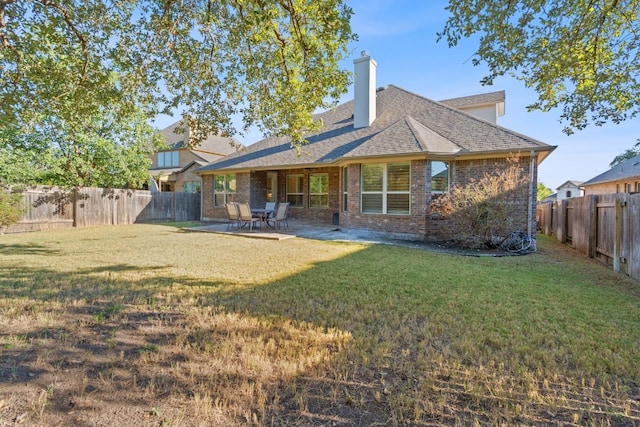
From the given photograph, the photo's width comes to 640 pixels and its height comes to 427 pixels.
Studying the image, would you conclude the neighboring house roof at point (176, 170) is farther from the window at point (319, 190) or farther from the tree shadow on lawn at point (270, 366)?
the tree shadow on lawn at point (270, 366)

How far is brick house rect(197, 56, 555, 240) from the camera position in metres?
10.7

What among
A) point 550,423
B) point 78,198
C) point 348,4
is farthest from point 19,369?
point 78,198

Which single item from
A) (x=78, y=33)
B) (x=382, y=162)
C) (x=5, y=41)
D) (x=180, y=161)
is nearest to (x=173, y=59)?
(x=78, y=33)

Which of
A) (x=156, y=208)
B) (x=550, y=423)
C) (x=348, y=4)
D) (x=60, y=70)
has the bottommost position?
(x=550, y=423)

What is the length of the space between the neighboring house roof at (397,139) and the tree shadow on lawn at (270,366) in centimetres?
685

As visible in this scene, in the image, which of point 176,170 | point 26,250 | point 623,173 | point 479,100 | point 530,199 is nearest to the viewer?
point 26,250

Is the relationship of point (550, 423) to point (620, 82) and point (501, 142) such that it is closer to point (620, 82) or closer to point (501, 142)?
point (620, 82)

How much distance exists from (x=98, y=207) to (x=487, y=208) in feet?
56.9

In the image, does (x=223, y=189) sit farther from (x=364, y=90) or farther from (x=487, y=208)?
(x=487, y=208)

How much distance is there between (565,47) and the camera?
6020 mm

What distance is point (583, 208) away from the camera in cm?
938

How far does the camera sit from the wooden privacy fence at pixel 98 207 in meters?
14.0

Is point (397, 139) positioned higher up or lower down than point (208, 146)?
lower down

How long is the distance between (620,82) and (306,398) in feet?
28.3
